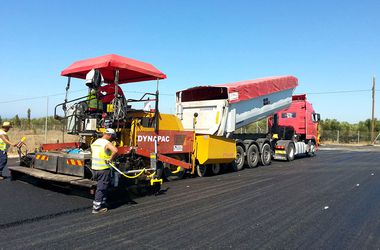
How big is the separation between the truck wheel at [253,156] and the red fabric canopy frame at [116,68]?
5869mm

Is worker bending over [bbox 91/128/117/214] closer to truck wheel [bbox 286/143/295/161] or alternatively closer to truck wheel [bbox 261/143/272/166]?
truck wheel [bbox 261/143/272/166]

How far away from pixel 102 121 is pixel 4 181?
3.42 m

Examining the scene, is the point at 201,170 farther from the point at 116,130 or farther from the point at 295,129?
the point at 295,129

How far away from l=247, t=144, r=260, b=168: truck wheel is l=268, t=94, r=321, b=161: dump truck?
2488 mm

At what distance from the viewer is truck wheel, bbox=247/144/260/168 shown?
1297 cm

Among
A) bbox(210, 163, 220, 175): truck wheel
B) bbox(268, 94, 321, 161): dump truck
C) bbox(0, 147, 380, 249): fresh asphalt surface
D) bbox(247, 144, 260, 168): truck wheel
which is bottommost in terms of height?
bbox(0, 147, 380, 249): fresh asphalt surface

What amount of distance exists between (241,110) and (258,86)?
1380mm

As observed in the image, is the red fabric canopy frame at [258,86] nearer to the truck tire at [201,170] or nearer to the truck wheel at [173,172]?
the truck tire at [201,170]

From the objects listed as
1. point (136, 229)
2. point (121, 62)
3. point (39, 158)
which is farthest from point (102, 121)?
point (136, 229)

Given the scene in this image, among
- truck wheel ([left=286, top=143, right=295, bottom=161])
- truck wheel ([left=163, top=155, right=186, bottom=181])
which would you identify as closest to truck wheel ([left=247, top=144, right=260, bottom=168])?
truck wheel ([left=286, top=143, right=295, bottom=161])

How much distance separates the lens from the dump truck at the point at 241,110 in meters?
11.2

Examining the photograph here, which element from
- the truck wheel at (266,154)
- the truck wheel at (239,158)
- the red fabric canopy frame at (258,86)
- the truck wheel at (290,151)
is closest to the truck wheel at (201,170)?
the truck wheel at (239,158)

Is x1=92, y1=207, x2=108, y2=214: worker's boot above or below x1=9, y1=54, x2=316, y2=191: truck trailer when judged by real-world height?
below

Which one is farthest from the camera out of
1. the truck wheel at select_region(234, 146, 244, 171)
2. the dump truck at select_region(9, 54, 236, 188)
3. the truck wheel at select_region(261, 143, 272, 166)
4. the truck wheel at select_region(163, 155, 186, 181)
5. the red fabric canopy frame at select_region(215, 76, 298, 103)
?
the truck wheel at select_region(261, 143, 272, 166)
